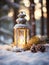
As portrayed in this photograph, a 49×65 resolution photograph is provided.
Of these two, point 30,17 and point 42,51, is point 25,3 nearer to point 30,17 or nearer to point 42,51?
point 30,17

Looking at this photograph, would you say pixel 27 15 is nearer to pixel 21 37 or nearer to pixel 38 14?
pixel 38 14

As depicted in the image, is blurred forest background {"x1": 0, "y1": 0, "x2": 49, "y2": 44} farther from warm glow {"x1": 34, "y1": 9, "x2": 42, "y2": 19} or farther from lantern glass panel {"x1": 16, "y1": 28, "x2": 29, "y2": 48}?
lantern glass panel {"x1": 16, "y1": 28, "x2": 29, "y2": 48}

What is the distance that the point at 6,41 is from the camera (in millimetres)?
3398

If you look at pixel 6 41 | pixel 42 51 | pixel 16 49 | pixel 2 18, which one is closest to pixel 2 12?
pixel 2 18

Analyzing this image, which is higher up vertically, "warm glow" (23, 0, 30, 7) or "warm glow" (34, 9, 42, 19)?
"warm glow" (23, 0, 30, 7)

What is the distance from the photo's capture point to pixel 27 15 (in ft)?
10.6

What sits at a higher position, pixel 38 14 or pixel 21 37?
pixel 38 14

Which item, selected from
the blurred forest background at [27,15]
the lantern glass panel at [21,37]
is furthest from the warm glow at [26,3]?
the lantern glass panel at [21,37]

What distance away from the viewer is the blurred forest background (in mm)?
3189

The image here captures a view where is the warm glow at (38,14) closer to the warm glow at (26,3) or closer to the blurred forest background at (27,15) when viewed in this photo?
the blurred forest background at (27,15)

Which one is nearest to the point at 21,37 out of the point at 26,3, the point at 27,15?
the point at 27,15

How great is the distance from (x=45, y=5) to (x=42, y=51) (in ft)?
5.22

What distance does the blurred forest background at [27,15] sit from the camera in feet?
10.5

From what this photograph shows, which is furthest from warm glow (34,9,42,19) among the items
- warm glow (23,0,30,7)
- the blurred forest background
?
warm glow (23,0,30,7)
